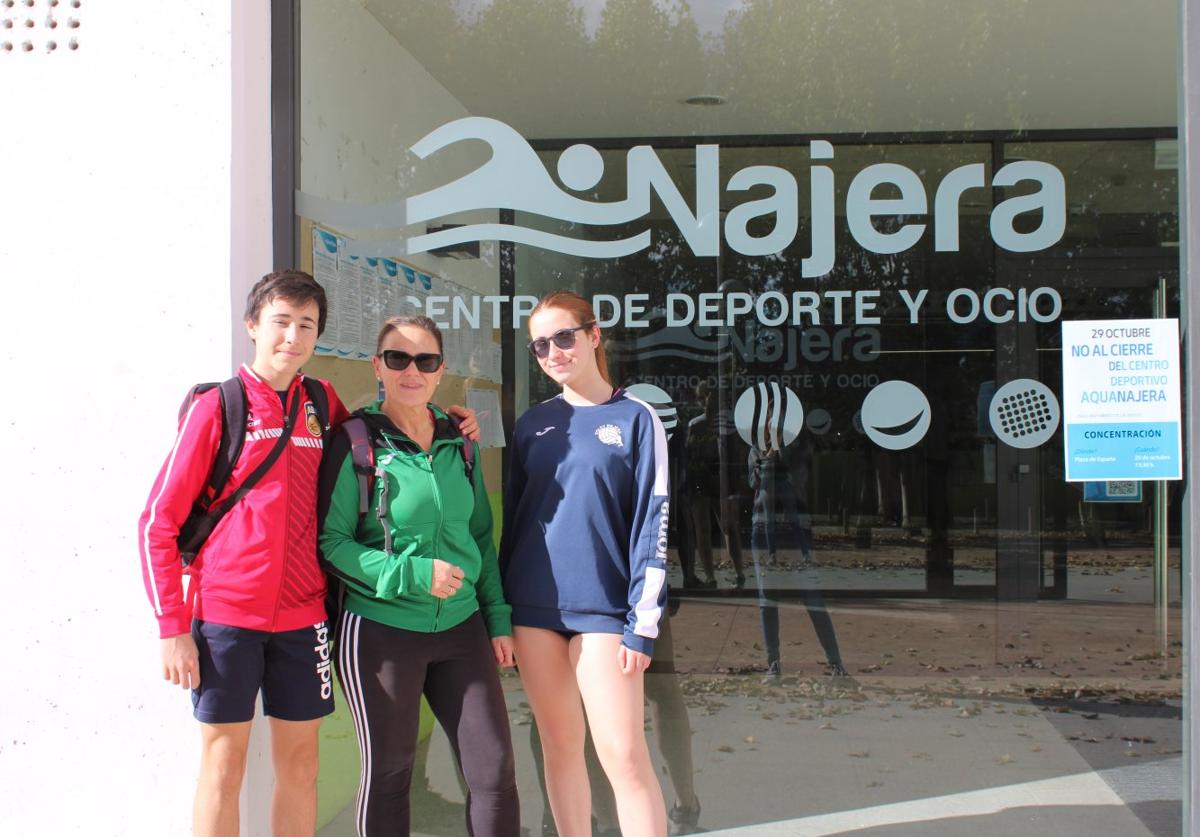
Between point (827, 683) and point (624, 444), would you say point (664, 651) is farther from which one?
point (624, 444)

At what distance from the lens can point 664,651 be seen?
416cm

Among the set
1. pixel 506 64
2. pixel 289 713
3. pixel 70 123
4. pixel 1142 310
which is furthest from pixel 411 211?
pixel 1142 310

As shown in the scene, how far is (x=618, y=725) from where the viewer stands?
2.90 m

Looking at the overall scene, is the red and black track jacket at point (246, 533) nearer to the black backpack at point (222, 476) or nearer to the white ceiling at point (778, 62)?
the black backpack at point (222, 476)

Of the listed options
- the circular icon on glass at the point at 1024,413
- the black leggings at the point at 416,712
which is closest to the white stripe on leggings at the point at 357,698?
the black leggings at the point at 416,712

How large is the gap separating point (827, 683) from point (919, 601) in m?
0.57

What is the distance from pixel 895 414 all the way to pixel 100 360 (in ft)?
9.43

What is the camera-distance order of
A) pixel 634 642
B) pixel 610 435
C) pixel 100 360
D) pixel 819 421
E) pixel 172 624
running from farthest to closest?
pixel 819 421 < pixel 100 360 < pixel 610 435 < pixel 634 642 < pixel 172 624

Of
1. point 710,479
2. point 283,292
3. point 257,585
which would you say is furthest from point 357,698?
point 710,479

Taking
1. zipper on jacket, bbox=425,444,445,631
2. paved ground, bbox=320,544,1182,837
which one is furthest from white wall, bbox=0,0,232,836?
zipper on jacket, bbox=425,444,445,631

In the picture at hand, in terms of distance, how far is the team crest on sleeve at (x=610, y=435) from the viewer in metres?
2.94

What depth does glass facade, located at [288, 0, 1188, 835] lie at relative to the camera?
3883 mm

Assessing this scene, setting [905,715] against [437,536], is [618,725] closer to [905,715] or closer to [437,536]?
[437,536]

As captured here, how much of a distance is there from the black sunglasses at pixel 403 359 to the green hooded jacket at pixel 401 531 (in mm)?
146
